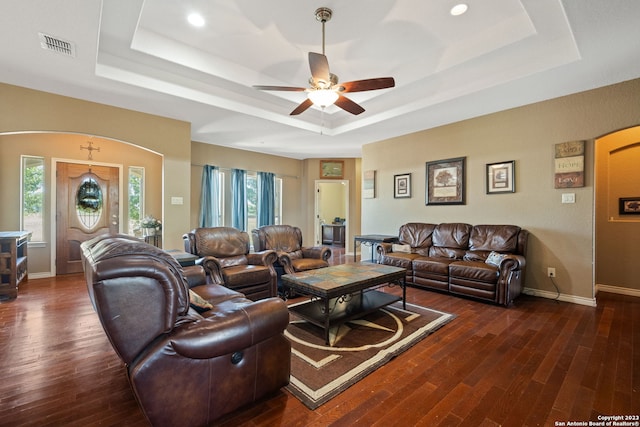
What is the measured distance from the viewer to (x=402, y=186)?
5.54 meters

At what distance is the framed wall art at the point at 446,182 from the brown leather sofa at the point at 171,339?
13.6 ft

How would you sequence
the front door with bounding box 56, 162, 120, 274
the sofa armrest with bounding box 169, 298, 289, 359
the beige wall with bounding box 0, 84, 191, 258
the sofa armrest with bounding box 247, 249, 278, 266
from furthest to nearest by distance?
1. the front door with bounding box 56, 162, 120, 274
2. the sofa armrest with bounding box 247, 249, 278, 266
3. the beige wall with bounding box 0, 84, 191, 258
4. the sofa armrest with bounding box 169, 298, 289, 359

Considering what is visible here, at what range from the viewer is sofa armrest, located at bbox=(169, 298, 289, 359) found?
141cm

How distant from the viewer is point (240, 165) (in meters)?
6.98

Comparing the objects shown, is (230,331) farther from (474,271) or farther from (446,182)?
(446,182)

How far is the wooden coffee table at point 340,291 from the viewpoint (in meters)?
2.56

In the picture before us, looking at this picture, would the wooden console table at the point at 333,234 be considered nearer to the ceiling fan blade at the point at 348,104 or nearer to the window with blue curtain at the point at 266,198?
the window with blue curtain at the point at 266,198

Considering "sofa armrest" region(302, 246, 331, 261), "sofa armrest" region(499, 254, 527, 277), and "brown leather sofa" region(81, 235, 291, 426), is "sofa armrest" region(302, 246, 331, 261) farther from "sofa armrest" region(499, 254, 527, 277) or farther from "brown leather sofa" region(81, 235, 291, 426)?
"brown leather sofa" region(81, 235, 291, 426)

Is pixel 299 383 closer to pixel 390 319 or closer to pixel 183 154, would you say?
pixel 390 319

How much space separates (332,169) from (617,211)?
5851mm

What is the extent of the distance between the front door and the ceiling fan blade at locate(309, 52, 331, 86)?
5.17m

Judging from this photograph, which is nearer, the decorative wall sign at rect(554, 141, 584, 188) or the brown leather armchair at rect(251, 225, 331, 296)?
the decorative wall sign at rect(554, 141, 584, 188)

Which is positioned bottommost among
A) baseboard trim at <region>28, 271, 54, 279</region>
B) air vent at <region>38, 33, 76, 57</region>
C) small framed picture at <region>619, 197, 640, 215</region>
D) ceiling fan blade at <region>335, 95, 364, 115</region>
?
baseboard trim at <region>28, 271, 54, 279</region>

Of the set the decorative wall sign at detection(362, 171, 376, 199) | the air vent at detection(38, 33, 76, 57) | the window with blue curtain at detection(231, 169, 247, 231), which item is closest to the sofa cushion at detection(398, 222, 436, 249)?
the decorative wall sign at detection(362, 171, 376, 199)
